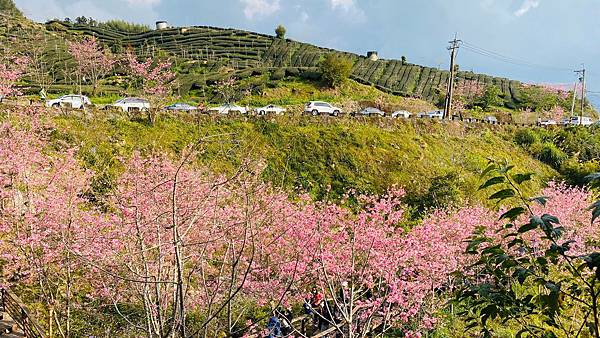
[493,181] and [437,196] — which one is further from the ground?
[493,181]

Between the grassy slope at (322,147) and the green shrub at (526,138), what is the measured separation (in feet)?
9.36

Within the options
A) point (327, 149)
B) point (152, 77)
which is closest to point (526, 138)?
point (327, 149)

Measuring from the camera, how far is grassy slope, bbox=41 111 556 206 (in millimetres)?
20031

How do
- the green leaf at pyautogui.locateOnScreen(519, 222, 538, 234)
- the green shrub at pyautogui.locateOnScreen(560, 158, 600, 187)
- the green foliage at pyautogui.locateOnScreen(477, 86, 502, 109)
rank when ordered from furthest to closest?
the green foliage at pyautogui.locateOnScreen(477, 86, 502, 109) → the green shrub at pyautogui.locateOnScreen(560, 158, 600, 187) → the green leaf at pyautogui.locateOnScreen(519, 222, 538, 234)

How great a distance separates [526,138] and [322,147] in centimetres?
1580

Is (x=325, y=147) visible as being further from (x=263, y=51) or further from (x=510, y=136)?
(x=263, y=51)

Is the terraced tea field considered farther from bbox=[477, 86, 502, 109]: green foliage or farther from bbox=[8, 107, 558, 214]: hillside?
bbox=[8, 107, 558, 214]: hillside

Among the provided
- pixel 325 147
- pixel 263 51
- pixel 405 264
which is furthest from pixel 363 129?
pixel 263 51

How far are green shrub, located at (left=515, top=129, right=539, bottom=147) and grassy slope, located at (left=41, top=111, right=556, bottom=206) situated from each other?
285 cm

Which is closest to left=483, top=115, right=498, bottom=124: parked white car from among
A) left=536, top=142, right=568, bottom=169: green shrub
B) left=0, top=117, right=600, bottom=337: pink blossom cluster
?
left=536, top=142, right=568, bottom=169: green shrub

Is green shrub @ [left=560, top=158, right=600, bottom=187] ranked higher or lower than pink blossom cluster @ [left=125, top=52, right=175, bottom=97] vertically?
lower

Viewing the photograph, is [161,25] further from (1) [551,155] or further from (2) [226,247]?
(2) [226,247]

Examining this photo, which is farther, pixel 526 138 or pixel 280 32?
pixel 280 32

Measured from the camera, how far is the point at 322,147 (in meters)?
23.8
